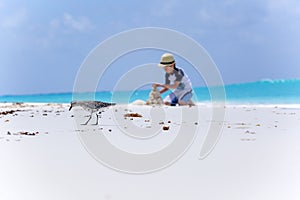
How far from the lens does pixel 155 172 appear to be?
1896 millimetres

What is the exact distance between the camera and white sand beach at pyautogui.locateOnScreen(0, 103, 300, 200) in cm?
162

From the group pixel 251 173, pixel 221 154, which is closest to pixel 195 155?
pixel 221 154

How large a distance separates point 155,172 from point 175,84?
3.01 metres

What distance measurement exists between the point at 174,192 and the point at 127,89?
Answer: 99.4 inches

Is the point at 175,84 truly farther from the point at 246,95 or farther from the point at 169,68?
the point at 246,95

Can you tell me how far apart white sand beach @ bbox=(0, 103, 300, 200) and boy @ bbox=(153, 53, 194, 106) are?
152 centimetres

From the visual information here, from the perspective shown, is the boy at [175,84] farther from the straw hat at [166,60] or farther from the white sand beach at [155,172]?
the white sand beach at [155,172]

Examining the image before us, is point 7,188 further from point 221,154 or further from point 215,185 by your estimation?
point 221,154

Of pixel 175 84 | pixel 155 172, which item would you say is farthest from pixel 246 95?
pixel 155 172

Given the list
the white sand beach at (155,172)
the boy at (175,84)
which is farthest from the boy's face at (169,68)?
the white sand beach at (155,172)

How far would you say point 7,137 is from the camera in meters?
2.74

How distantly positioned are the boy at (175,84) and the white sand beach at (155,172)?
1518mm

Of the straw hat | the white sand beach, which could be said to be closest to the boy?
the straw hat

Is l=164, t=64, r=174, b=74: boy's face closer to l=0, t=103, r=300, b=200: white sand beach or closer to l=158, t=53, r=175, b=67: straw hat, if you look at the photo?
l=158, t=53, r=175, b=67: straw hat
